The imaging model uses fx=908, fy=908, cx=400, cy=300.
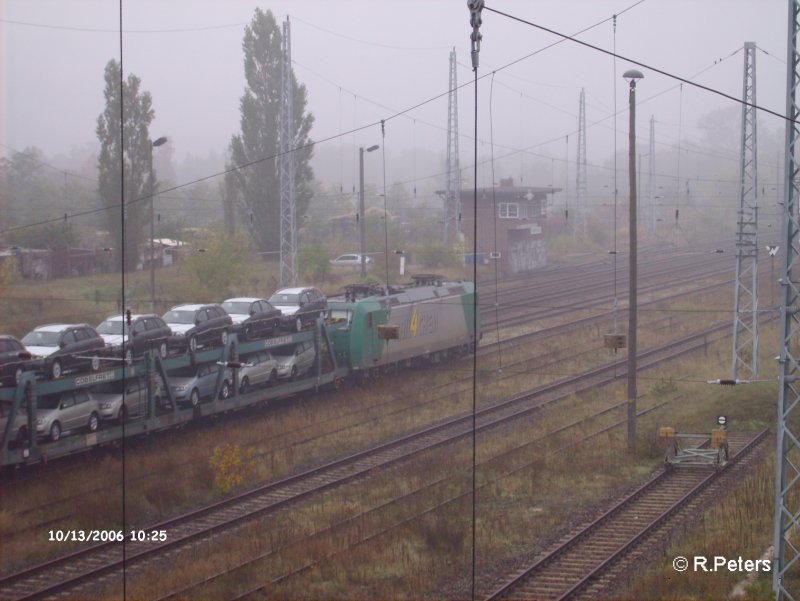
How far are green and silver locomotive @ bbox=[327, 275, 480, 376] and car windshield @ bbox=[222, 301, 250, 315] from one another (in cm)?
184

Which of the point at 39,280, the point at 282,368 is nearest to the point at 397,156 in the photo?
the point at 39,280

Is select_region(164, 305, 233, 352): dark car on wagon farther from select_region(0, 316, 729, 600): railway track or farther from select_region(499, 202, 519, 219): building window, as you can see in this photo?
select_region(499, 202, 519, 219): building window

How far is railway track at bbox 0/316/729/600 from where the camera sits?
876 cm

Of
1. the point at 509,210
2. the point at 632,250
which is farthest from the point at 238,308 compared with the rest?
the point at 509,210

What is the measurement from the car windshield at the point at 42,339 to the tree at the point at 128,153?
13.1 m

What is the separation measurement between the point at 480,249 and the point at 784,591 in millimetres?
30390

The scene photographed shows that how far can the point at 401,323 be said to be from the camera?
19.9 metres

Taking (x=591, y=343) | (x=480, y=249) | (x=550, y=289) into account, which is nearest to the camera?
(x=591, y=343)

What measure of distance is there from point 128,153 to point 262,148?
615 centimetres

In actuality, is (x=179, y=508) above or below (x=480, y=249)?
below

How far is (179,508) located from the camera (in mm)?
11367

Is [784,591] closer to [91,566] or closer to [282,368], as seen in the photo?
[91,566]

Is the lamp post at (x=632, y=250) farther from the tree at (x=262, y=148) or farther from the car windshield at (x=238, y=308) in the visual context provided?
the tree at (x=262, y=148)

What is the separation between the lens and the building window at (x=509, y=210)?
39.6 meters
